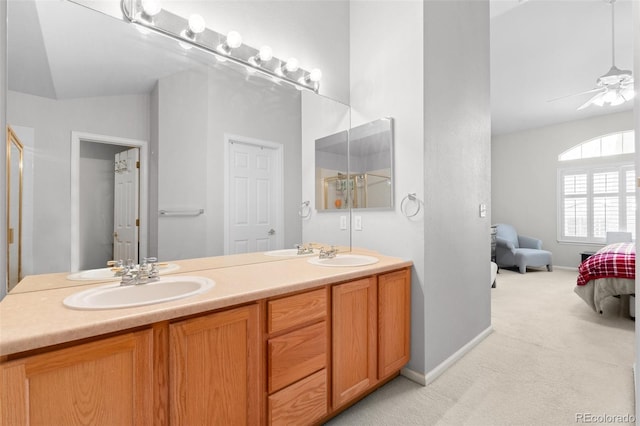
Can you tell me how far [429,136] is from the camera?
2029mm

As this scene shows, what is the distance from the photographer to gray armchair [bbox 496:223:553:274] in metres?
5.48

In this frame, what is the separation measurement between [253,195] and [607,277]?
3.63m

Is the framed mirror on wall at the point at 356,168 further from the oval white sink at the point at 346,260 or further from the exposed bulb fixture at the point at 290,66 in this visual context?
the exposed bulb fixture at the point at 290,66

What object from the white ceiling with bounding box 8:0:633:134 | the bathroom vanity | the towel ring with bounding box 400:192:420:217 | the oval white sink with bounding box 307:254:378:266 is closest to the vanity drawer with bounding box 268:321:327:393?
the bathroom vanity

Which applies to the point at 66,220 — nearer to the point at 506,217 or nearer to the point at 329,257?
the point at 329,257

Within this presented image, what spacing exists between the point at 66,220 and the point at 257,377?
41.6 inches

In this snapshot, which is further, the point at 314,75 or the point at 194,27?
the point at 314,75

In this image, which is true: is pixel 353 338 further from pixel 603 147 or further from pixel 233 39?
pixel 603 147

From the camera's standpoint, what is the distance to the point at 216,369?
1132 mm

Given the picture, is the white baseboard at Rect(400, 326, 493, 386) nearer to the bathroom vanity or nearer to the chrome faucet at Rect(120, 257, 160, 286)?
the bathroom vanity

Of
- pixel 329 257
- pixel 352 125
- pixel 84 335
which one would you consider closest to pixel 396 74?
pixel 352 125

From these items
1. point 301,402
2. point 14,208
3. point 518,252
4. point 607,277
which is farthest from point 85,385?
point 518,252

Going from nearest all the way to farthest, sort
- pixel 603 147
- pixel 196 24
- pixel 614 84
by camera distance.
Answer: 1. pixel 196 24
2. pixel 614 84
3. pixel 603 147

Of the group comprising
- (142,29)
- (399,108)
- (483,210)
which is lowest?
(483,210)
